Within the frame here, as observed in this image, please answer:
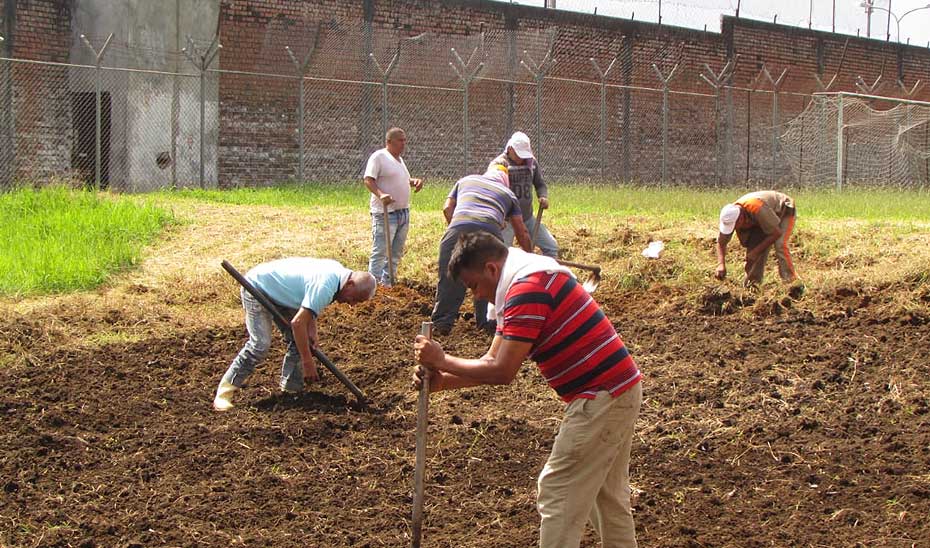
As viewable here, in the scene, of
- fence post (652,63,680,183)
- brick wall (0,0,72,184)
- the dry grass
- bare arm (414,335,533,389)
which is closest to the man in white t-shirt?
the dry grass

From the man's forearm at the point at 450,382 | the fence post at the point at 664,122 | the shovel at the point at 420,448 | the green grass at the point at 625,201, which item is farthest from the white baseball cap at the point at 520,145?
the fence post at the point at 664,122

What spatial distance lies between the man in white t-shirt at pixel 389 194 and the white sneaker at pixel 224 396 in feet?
11.6

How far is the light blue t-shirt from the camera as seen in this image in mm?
6532

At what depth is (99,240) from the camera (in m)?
12.3

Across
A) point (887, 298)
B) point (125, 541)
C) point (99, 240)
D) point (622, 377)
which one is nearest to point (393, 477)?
point (125, 541)

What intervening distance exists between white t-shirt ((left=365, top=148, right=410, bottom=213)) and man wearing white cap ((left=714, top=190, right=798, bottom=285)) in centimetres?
308

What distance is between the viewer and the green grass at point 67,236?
11.1 metres

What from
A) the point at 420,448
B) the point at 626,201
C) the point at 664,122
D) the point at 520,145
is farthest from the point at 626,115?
the point at 420,448

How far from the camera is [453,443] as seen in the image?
21.1 feet

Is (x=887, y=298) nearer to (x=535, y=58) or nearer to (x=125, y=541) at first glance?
(x=125, y=541)

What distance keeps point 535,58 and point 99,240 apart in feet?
36.6

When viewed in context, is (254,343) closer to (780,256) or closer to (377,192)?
(377,192)

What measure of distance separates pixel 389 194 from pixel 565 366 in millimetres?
6855

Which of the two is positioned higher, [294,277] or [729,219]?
[729,219]
